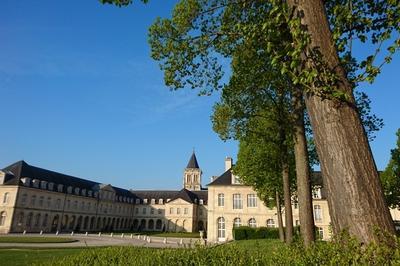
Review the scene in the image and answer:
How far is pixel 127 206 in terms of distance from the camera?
7850cm

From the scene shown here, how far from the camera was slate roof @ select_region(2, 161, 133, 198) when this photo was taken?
48850 mm

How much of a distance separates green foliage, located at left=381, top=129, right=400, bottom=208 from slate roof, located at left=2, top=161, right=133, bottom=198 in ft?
160

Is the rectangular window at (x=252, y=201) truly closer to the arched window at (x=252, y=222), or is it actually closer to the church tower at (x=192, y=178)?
the arched window at (x=252, y=222)

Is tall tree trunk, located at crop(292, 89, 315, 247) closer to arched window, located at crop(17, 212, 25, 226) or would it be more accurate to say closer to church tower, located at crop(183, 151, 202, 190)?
arched window, located at crop(17, 212, 25, 226)

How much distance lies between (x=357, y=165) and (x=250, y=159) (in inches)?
860

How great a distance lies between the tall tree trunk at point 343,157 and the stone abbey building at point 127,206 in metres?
17.1

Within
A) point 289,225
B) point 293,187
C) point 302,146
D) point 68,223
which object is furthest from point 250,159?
point 68,223

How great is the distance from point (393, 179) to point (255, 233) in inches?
587

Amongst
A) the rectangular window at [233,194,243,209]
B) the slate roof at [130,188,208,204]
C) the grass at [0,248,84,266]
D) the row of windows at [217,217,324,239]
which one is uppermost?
the slate roof at [130,188,208,204]

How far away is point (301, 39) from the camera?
401 cm

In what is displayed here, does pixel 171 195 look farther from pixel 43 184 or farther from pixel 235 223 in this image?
pixel 235 223

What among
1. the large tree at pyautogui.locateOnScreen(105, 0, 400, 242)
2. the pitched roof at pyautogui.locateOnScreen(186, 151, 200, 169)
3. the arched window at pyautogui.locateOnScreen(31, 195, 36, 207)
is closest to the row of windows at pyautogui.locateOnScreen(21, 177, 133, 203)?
the arched window at pyautogui.locateOnScreen(31, 195, 36, 207)

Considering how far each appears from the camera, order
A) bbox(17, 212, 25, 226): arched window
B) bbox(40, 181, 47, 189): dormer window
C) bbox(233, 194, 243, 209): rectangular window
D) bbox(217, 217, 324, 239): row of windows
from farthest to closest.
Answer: bbox(40, 181, 47, 189): dormer window
bbox(17, 212, 25, 226): arched window
bbox(233, 194, 243, 209): rectangular window
bbox(217, 217, 324, 239): row of windows

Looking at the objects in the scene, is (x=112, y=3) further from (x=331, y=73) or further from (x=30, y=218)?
(x=30, y=218)
